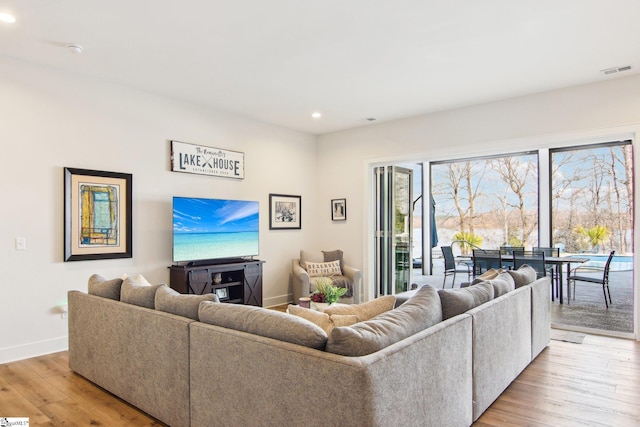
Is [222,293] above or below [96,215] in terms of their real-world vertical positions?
below

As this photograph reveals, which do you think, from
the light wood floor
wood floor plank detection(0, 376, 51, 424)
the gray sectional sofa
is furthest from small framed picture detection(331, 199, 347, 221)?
wood floor plank detection(0, 376, 51, 424)

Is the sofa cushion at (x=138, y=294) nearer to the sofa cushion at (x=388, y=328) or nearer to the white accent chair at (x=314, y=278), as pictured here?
the sofa cushion at (x=388, y=328)

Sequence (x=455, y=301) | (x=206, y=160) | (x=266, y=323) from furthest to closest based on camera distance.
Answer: (x=206, y=160)
(x=455, y=301)
(x=266, y=323)

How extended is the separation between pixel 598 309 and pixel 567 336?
166 cm

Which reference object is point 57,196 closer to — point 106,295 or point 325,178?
point 106,295

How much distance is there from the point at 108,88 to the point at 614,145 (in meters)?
7.57

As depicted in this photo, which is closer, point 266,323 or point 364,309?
point 266,323

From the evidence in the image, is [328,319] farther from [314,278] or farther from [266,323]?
[314,278]

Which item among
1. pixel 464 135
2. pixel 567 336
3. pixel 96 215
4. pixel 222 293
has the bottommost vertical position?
pixel 567 336

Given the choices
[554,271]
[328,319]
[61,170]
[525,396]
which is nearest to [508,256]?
[554,271]

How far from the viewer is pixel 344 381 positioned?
1.63 metres

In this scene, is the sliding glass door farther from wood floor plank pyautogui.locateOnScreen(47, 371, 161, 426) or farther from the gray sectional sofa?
wood floor plank pyautogui.locateOnScreen(47, 371, 161, 426)

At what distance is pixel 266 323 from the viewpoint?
80.4 inches

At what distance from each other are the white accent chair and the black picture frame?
1.11m
